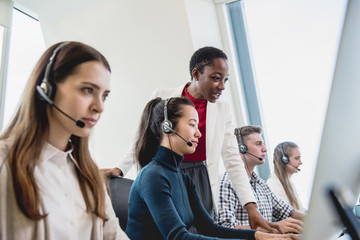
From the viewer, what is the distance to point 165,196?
1016mm

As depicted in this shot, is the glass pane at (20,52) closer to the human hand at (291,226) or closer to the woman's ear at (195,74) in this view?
the woman's ear at (195,74)

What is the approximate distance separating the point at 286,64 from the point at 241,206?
53.4 inches

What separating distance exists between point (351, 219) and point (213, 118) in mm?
1239

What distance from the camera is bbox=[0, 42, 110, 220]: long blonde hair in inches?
26.0

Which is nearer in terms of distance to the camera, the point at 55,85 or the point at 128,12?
the point at 55,85

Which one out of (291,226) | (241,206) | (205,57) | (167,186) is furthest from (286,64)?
(167,186)

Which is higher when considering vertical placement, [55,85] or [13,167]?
[55,85]

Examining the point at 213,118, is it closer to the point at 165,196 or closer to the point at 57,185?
the point at 165,196

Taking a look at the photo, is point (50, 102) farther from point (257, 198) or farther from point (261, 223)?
point (257, 198)

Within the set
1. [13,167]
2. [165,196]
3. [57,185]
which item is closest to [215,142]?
[165,196]

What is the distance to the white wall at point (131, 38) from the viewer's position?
218 cm

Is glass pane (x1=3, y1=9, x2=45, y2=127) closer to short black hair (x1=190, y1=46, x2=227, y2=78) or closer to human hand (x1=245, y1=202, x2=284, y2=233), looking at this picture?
short black hair (x1=190, y1=46, x2=227, y2=78)

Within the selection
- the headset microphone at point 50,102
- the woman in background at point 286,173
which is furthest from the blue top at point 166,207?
the woman in background at point 286,173

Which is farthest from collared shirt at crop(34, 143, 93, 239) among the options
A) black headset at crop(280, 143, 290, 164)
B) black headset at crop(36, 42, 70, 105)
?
black headset at crop(280, 143, 290, 164)
